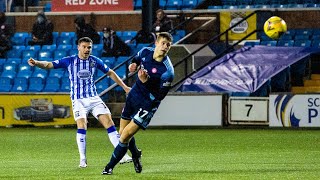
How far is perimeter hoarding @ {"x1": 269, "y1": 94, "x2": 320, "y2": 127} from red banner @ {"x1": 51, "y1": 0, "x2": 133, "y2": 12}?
7.75 metres

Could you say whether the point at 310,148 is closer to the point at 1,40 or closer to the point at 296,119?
the point at 296,119

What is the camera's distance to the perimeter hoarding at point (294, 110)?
944 inches

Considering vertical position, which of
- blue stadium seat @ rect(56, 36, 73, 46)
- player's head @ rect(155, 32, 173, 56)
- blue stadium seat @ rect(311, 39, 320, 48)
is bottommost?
blue stadium seat @ rect(56, 36, 73, 46)

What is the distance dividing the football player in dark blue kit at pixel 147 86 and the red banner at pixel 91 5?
57.2 ft

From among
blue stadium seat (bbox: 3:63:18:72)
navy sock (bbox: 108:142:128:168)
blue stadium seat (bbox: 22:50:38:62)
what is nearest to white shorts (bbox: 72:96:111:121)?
navy sock (bbox: 108:142:128:168)

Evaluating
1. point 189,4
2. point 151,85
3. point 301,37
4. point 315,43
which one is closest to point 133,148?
point 151,85

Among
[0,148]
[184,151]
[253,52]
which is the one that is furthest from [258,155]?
[253,52]

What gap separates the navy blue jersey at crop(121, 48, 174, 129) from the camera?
12573 mm

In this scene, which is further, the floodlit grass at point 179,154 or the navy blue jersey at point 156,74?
the floodlit grass at point 179,154

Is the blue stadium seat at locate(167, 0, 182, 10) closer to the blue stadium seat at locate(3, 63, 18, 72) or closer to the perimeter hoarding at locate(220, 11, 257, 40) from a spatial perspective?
the perimeter hoarding at locate(220, 11, 257, 40)

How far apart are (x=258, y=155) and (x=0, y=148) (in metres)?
5.15

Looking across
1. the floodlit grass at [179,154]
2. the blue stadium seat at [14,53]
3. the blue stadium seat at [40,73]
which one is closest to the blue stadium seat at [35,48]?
the blue stadium seat at [14,53]

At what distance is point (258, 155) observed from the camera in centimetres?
1642

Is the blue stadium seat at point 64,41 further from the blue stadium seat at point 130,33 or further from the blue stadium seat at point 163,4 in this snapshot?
the blue stadium seat at point 163,4
